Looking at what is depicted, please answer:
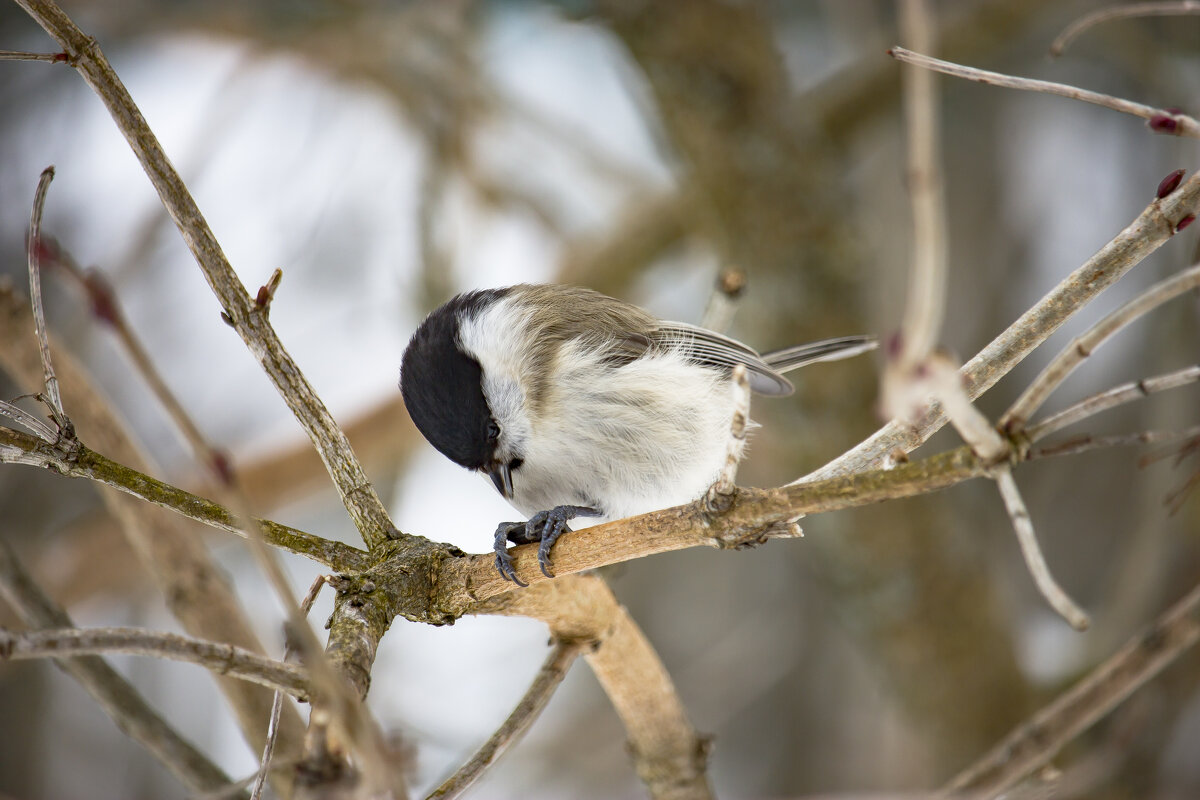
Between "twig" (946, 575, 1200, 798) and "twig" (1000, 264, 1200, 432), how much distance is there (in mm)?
810

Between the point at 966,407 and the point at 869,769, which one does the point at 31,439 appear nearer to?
the point at 966,407

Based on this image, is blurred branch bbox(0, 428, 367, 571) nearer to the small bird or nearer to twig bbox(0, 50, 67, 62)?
twig bbox(0, 50, 67, 62)

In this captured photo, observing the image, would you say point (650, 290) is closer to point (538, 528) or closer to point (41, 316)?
point (538, 528)

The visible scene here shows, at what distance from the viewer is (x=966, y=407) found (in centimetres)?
66

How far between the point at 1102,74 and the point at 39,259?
3524 millimetres

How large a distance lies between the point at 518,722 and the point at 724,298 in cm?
102

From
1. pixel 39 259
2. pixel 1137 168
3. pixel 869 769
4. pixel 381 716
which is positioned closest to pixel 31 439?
pixel 39 259

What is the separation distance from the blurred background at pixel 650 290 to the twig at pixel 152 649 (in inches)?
62.6

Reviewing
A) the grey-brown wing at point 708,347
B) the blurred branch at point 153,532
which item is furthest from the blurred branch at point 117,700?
the grey-brown wing at point 708,347

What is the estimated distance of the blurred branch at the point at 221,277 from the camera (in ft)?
2.87

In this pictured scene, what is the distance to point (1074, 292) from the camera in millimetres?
857

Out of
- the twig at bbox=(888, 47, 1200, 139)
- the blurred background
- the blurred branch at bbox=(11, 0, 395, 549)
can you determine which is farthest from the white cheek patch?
the twig at bbox=(888, 47, 1200, 139)

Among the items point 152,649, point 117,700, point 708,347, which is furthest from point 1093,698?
point 117,700

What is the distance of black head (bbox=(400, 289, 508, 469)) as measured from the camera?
1577mm
